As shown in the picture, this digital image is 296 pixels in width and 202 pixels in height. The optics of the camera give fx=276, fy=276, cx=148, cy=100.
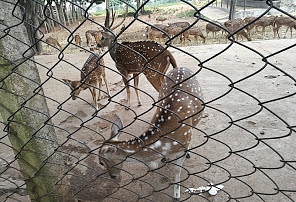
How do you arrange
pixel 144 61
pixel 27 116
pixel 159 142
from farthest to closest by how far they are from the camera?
pixel 144 61
pixel 159 142
pixel 27 116

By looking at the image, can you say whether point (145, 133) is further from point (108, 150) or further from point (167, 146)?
point (108, 150)

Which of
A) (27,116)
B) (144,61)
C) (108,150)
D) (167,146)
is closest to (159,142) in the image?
(167,146)

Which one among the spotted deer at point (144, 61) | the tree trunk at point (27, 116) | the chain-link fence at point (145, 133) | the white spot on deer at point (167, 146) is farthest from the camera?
the spotted deer at point (144, 61)

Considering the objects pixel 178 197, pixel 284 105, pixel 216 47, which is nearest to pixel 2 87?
pixel 178 197

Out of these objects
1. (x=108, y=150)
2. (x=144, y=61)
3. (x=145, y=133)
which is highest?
(x=144, y=61)

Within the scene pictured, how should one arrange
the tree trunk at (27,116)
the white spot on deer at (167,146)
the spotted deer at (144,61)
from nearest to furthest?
A: the tree trunk at (27,116) → the white spot on deer at (167,146) → the spotted deer at (144,61)

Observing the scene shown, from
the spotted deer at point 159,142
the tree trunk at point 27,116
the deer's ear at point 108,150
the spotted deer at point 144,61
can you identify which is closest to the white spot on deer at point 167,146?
the spotted deer at point 159,142

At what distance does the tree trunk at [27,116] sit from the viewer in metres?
1.59

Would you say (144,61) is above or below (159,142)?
above

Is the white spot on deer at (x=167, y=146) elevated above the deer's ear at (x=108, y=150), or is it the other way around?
the white spot on deer at (x=167, y=146)

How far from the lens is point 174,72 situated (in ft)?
9.82

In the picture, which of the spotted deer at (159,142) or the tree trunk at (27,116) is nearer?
the tree trunk at (27,116)

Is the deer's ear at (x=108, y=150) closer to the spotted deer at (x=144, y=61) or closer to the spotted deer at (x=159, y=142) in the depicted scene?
the spotted deer at (x=159, y=142)

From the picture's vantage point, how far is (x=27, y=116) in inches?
70.9
